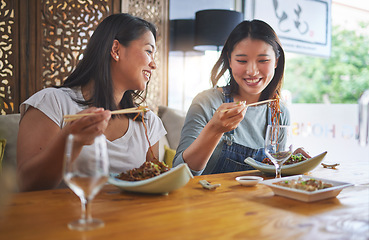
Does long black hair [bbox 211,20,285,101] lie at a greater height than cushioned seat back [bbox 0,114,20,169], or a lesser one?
greater

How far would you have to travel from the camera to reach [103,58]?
1.68 metres

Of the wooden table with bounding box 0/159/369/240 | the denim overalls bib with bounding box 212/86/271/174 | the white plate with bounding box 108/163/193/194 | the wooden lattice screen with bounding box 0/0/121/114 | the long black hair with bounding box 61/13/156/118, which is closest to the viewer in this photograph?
the wooden table with bounding box 0/159/369/240

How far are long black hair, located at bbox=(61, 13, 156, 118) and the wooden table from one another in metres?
0.59

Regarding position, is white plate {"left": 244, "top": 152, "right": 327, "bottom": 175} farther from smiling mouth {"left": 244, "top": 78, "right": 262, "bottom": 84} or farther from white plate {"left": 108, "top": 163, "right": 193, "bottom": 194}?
smiling mouth {"left": 244, "top": 78, "right": 262, "bottom": 84}

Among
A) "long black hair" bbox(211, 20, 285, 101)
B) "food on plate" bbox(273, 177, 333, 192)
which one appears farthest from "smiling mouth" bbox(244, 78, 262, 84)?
"food on plate" bbox(273, 177, 333, 192)

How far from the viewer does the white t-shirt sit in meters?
1.49

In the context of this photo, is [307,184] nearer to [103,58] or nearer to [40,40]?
[103,58]

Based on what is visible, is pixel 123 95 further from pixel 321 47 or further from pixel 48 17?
pixel 321 47

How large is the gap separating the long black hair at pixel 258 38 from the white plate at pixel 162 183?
50.1 inches

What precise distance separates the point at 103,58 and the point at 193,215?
104cm

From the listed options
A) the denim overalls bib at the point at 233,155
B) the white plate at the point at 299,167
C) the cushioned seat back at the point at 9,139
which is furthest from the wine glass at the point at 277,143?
the cushioned seat back at the point at 9,139

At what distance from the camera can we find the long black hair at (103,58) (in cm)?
168

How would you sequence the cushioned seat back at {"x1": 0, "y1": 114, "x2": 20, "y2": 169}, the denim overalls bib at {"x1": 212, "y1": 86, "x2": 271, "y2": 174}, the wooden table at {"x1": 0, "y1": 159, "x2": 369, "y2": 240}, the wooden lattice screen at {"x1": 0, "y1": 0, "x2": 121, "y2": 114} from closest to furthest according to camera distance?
the wooden table at {"x1": 0, "y1": 159, "x2": 369, "y2": 240} → the denim overalls bib at {"x1": 212, "y1": 86, "x2": 271, "y2": 174} → the cushioned seat back at {"x1": 0, "y1": 114, "x2": 20, "y2": 169} → the wooden lattice screen at {"x1": 0, "y1": 0, "x2": 121, "y2": 114}

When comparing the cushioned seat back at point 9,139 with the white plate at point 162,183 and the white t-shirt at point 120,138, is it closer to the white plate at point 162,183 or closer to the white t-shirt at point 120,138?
the white t-shirt at point 120,138
